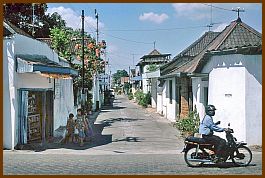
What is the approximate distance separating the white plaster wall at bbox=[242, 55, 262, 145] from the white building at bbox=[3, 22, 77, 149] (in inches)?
267

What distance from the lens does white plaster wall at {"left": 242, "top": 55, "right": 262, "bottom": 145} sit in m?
14.8

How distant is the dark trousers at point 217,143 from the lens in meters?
11.4

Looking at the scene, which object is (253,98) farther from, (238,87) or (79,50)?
(79,50)

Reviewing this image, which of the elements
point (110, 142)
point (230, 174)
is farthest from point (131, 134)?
point (230, 174)

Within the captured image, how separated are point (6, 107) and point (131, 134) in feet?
23.7

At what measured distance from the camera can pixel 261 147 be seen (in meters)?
14.7

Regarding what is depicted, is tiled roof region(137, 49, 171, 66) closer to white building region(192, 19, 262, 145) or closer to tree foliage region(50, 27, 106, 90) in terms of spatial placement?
tree foliage region(50, 27, 106, 90)

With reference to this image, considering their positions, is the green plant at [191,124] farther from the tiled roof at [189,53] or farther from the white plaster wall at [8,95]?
the tiled roof at [189,53]

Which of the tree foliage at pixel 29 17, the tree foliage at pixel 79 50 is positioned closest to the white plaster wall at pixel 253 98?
the tree foliage at pixel 79 50

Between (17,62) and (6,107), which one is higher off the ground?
(17,62)

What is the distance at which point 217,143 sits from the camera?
37.6ft

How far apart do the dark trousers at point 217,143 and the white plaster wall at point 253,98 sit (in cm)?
376

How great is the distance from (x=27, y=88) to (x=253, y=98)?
8.25m

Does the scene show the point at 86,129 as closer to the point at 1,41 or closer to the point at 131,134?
the point at 131,134
